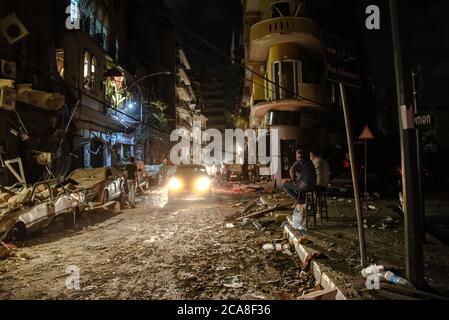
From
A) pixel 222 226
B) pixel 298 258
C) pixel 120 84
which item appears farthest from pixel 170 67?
pixel 298 258

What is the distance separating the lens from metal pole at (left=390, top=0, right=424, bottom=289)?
13.3 ft

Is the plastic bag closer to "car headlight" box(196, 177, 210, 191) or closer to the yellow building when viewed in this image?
"car headlight" box(196, 177, 210, 191)

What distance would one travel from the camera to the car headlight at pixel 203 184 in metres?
14.6

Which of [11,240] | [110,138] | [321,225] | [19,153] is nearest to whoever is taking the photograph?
[11,240]

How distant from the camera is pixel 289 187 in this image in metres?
8.37

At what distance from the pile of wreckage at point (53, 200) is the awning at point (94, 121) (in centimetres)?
591

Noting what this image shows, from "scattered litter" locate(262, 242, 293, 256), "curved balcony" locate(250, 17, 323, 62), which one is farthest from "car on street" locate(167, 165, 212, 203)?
"curved balcony" locate(250, 17, 323, 62)

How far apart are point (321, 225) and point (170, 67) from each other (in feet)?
136

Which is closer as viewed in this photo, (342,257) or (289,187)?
(342,257)

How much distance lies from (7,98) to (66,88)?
5.75 m

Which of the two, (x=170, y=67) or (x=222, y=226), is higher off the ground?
(x=170, y=67)

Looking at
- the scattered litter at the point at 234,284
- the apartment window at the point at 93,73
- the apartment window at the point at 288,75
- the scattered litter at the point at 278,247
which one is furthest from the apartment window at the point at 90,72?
the scattered litter at the point at 234,284

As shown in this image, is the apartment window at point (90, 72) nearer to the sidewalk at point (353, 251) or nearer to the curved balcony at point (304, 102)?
the curved balcony at point (304, 102)
